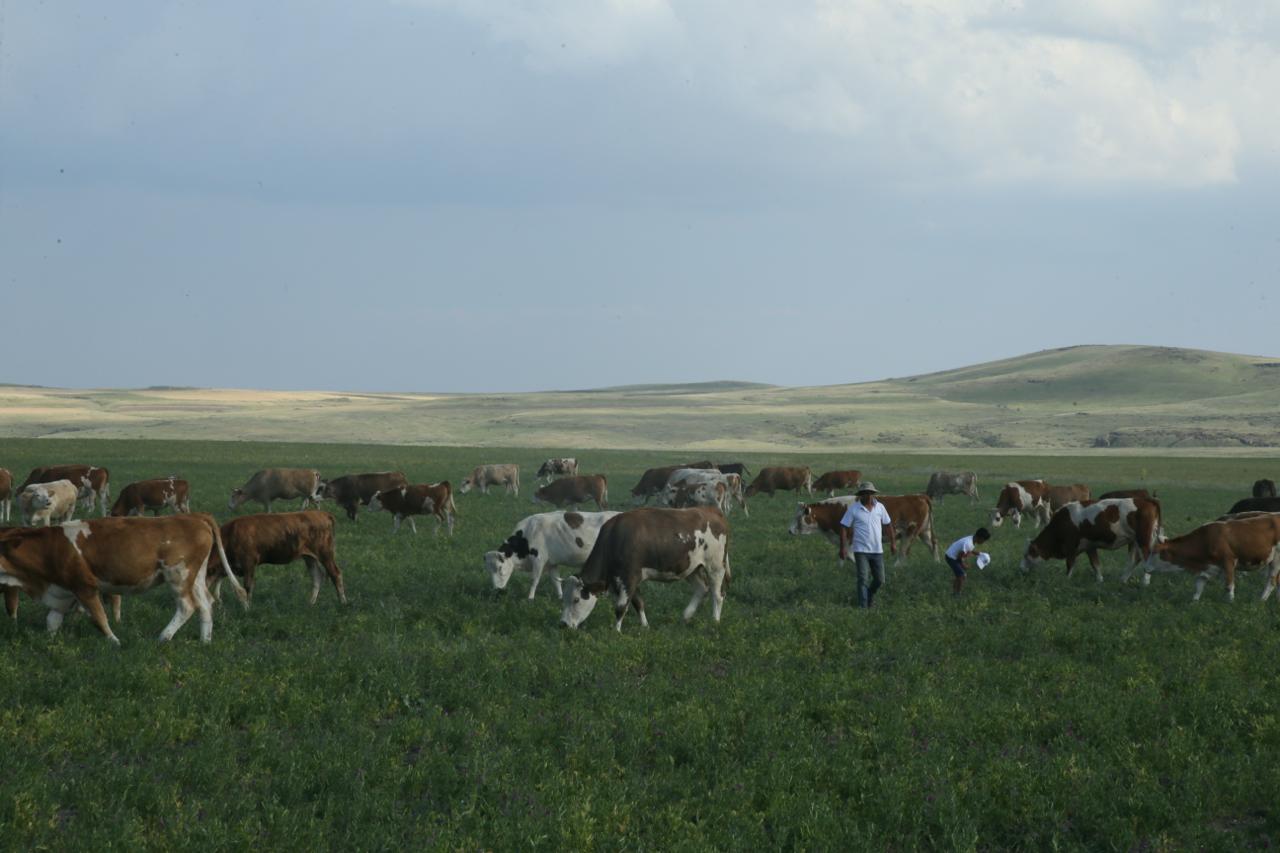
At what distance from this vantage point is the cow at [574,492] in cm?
3503

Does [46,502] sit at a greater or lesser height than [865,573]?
lesser

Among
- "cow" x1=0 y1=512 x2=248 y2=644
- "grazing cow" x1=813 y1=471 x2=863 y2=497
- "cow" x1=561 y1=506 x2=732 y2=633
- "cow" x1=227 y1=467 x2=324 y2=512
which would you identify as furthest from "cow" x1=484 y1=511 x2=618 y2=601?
"grazing cow" x1=813 y1=471 x2=863 y2=497

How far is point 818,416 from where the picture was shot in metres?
120

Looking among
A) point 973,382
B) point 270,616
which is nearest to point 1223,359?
point 973,382

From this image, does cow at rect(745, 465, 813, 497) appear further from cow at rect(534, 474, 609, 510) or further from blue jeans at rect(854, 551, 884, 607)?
blue jeans at rect(854, 551, 884, 607)

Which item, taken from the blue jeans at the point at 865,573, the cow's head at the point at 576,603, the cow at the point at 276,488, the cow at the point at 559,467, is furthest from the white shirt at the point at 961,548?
the cow at the point at 559,467

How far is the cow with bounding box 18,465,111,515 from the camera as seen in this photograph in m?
30.1

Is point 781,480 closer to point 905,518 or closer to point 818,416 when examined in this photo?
point 905,518

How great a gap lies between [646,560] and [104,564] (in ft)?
21.5

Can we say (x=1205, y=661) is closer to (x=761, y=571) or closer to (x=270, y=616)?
(x=761, y=571)

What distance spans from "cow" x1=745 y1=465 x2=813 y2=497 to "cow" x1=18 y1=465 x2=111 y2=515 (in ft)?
72.4

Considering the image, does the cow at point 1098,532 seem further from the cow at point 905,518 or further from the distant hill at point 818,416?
the distant hill at point 818,416

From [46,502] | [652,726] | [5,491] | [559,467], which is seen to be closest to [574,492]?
[559,467]

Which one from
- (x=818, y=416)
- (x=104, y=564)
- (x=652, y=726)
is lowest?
(x=652, y=726)
